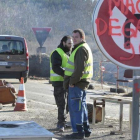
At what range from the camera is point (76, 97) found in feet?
26.9

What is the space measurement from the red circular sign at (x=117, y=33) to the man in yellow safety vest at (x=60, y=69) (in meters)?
5.38

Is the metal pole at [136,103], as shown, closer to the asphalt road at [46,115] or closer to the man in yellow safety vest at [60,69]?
the asphalt road at [46,115]

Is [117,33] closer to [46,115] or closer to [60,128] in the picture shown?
[60,128]

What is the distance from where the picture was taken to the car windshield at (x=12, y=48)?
21214mm

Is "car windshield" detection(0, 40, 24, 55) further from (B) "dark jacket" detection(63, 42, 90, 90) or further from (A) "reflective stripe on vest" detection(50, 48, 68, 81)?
(B) "dark jacket" detection(63, 42, 90, 90)

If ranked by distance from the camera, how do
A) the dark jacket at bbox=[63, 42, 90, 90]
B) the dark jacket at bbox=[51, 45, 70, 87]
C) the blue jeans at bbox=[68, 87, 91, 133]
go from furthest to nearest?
the dark jacket at bbox=[51, 45, 70, 87] → the blue jeans at bbox=[68, 87, 91, 133] → the dark jacket at bbox=[63, 42, 90, 90]

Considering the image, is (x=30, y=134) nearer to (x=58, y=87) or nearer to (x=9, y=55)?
(x=58, y=87)

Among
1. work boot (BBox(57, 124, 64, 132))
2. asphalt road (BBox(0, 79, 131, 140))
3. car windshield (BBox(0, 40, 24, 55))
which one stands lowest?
asphalt road (BBox(0, 79, 131, 140))

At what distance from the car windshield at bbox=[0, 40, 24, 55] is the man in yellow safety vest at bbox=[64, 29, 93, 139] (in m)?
13.1

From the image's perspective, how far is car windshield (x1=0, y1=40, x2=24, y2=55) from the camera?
21214 millimetres

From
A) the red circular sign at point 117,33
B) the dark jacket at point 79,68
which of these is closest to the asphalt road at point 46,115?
the dark jacket at point 79,68

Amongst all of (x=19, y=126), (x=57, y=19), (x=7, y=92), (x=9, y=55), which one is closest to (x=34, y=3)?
(x=57, y=19)

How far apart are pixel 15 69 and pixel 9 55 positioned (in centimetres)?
66

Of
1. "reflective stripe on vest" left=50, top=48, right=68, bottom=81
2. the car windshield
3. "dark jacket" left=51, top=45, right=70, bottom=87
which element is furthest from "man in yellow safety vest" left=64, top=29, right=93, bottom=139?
the car windshield
